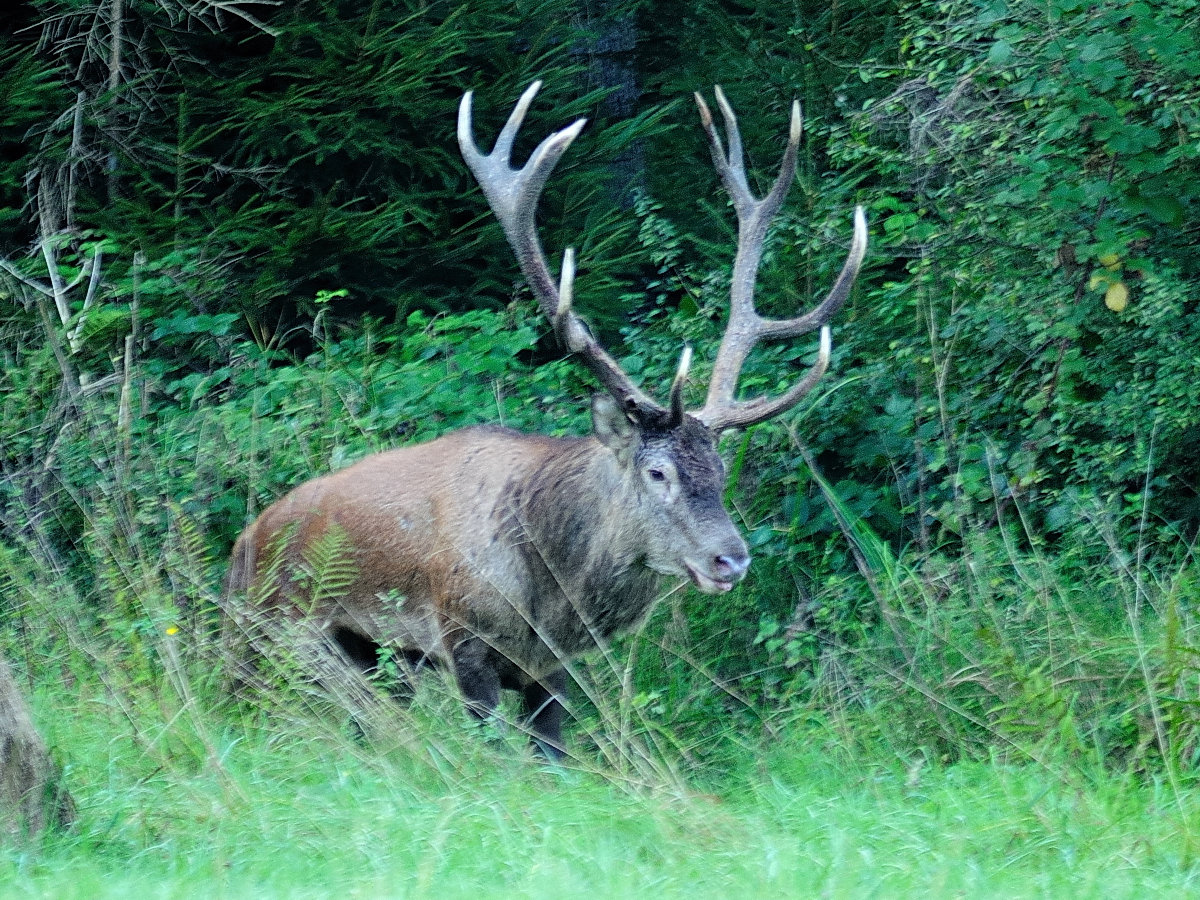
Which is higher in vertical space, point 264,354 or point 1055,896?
point 264,354

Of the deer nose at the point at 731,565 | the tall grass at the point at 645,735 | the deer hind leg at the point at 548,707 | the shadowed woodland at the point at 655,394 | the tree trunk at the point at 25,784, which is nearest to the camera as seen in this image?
the tall grass at the point at 645,735

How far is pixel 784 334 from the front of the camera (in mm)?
6910

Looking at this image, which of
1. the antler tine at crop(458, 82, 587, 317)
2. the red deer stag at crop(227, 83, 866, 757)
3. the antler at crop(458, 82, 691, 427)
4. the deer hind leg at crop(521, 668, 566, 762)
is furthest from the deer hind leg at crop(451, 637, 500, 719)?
the antler tine at crop(458, 82, 587, 317)

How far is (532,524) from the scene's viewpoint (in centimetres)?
645

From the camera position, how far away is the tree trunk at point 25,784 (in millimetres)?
4234

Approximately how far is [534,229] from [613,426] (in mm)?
1004

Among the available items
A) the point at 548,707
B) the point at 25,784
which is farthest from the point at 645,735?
the point at 25,784

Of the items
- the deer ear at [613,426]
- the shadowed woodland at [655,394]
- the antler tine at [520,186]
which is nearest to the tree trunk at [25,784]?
the shadowed woodland at [655,394]

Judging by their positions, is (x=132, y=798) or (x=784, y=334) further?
(x=784, y=334)

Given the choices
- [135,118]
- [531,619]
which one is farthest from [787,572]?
[135,118]

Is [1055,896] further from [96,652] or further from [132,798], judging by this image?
[96,652]

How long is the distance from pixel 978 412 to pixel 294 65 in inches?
197

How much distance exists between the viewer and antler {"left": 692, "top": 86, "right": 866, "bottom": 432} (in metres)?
6.51

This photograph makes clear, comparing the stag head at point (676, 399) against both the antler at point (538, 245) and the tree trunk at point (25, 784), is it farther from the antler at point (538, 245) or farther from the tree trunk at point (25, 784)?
the tree trunk at point (25, 784)
